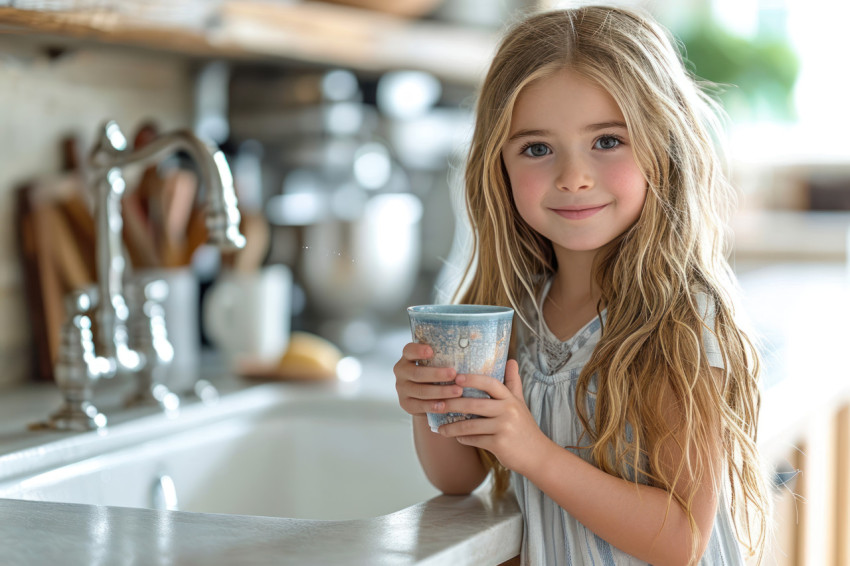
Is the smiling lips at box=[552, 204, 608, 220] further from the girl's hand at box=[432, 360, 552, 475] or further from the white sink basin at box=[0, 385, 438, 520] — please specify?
the white sink basin at box=[0, 385, 438, 520]

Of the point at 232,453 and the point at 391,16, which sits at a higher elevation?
the point at 391,16

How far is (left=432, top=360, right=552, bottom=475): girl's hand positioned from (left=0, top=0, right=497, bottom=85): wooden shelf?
0.42 m

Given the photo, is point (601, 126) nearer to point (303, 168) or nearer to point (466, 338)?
point (466, 338)

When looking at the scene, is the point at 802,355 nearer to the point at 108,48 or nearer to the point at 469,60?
the point at 469,60

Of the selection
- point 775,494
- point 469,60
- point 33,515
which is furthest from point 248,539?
point 469,60

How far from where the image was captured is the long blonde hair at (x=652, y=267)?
0.87 metres

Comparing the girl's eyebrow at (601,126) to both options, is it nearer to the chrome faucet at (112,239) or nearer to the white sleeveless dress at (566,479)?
the white sleeveless dress at (566,479)

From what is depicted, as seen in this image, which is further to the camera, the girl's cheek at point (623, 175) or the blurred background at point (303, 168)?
the blurred background at point (303, 168)

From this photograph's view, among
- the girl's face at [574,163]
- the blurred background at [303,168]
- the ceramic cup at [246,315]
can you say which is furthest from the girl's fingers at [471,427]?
the ceramic cup at [246,315]

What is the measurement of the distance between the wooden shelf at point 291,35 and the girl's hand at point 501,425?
1.38 feet

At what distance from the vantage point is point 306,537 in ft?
2.48

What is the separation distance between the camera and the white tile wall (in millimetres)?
1396

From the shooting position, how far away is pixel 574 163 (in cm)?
88

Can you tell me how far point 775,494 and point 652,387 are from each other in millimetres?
612
